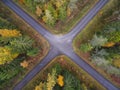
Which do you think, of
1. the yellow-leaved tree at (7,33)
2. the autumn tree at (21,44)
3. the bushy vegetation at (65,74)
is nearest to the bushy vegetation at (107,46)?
the bushy vegetation at (65,74)

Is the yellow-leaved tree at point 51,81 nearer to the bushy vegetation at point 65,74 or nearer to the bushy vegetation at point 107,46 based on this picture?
the bushy vegetation at point 65,74

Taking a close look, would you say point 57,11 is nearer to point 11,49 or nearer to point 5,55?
point 11,49

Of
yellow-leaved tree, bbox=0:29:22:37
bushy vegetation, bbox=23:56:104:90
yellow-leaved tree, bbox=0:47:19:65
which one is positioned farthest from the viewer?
bushy vegetation, bbox=23:56:104:90

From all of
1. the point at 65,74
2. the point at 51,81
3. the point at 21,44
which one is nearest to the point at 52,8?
the point at 21,44

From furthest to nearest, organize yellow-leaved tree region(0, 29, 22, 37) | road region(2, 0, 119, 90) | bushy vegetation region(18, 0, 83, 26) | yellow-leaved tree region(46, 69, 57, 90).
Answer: road region(2, 0, 119, 90) < yellow-leaved tree region(0, 29, 22, 37) < bushy vegetation region(18, 0, 83, 26) < yellow-leaved tree region(46, 69, 57, 90)

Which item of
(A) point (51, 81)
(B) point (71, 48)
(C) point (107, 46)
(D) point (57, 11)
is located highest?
(D) point (57, 11)

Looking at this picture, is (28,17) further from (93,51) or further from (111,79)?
(111,79)

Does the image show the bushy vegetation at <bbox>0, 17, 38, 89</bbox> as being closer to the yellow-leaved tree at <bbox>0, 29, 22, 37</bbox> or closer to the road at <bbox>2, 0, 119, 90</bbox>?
the yellow-leaved tree at <bbox>0, 29, 22, 37</bbox>

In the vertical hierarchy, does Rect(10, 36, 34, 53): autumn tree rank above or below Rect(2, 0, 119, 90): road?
above

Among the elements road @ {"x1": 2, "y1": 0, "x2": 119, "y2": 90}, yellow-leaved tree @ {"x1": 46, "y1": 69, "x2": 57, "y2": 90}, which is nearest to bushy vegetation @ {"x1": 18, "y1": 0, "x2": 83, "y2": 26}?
road @ {"x1": 2, "y1": 0, "x2": 119, "y2": 90}

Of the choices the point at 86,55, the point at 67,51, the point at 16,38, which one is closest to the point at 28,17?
the point at 16,38
